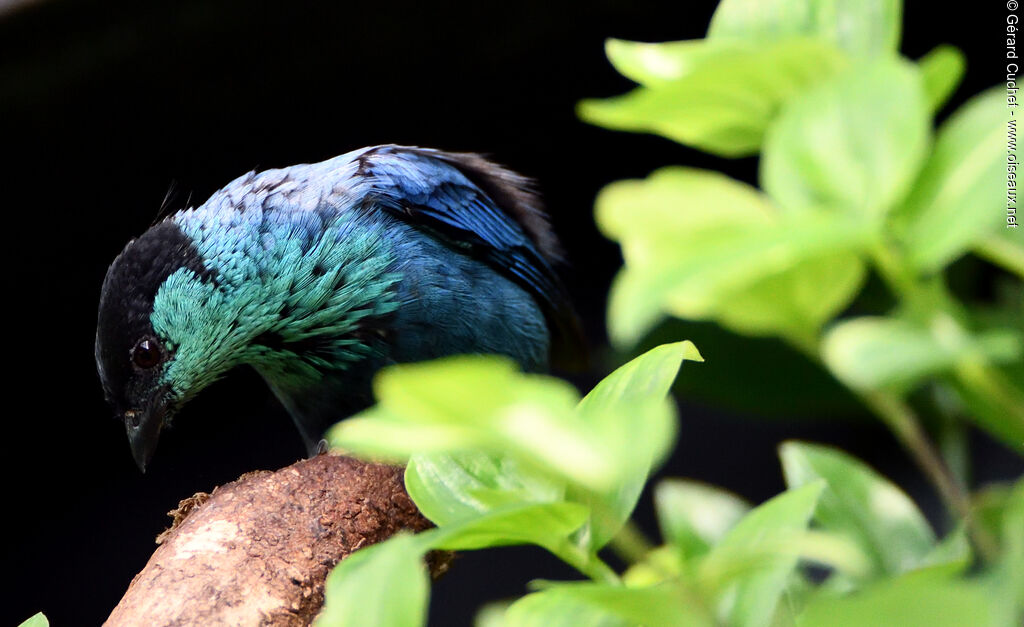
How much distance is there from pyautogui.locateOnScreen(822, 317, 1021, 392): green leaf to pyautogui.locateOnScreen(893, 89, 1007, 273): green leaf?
3cm

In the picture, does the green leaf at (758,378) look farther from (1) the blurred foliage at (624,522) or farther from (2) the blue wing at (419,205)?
(2) the blue wing at (419,205)

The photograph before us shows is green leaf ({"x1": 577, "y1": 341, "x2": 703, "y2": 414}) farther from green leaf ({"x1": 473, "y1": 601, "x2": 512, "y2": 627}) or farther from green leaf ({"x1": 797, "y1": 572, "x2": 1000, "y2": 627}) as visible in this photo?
green leaf ({"x1": 797, "y1": 572, "x2": 1000, "y2": 627})

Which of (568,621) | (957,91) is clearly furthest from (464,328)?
(957,91)

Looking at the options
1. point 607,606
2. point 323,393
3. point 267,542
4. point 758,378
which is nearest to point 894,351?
point 607,606

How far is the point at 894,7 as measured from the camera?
1.52 feet

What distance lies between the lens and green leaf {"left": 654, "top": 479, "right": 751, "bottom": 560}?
1.79 ft

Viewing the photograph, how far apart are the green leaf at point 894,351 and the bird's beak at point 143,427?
1.65m

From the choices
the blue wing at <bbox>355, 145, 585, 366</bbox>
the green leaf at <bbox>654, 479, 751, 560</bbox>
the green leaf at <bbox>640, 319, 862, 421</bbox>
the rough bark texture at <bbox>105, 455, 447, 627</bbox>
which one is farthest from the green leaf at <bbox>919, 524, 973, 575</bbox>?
the blue wing at <bbox>355, 145, 585, 366</bbox>

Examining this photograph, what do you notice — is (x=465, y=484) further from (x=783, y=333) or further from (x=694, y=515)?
(x=783, y=333)

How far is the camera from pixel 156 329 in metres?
1.73

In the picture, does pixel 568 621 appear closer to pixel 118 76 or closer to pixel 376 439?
pixel 376 439

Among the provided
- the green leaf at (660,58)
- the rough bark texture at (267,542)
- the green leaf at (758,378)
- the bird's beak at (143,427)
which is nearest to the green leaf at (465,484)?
the green leaf at (660,58)

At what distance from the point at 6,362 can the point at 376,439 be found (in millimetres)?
2791

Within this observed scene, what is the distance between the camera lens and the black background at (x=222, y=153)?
2.46m
